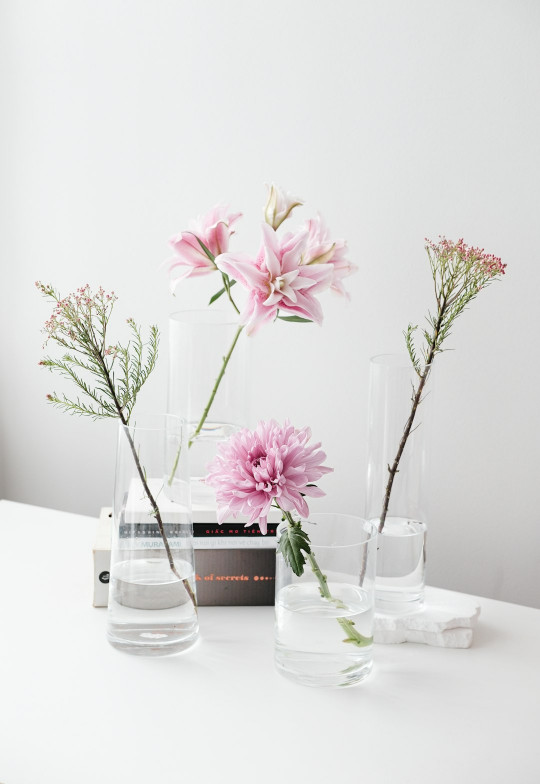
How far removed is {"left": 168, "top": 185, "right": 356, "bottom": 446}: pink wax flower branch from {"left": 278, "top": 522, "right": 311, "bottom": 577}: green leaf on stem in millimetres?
231

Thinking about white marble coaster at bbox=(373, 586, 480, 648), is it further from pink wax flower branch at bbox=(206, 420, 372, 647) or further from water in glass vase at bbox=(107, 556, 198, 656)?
water in glass vase at bbox=(107, 556, 198, 656)

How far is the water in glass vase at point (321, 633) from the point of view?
0.93 metres

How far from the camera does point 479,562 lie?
53.6 inches

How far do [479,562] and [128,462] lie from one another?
0.63 metres

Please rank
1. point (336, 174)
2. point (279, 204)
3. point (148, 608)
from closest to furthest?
point (148, 608) → point (279, 204) → point (336, 174)

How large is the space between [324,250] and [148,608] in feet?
1.51

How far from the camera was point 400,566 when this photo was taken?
1.06 meters

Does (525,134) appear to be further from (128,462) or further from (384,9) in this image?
(128,462)

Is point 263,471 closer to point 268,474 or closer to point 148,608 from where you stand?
point 268,474

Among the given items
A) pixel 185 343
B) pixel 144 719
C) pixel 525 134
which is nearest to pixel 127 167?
pixel 185 343

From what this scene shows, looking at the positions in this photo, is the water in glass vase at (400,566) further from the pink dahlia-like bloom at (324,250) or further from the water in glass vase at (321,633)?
the pink dahlia-like bloom at (324,250)

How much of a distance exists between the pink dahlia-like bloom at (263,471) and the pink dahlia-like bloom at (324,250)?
24cm

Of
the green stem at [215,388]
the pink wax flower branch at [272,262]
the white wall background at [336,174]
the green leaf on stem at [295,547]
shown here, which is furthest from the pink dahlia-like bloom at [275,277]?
the white wall background at [336,174]

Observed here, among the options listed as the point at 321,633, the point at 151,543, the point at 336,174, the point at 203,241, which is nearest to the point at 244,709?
the point at 321,633
